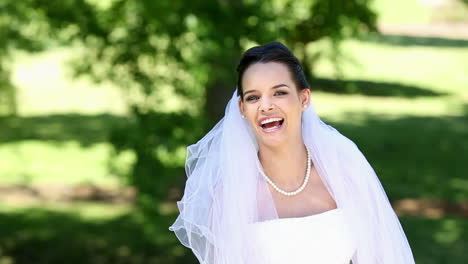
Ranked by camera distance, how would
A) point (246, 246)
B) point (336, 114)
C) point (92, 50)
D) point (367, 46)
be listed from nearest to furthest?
point (246, 246)
point (92, 50)
point (336, 114)
point (367, 46)

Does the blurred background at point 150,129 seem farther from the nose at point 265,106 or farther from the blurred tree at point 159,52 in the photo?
the nose at point 265,106

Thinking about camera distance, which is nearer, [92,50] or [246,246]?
[246,246]

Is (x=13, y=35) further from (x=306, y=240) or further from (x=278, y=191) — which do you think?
(x=306, y=240)

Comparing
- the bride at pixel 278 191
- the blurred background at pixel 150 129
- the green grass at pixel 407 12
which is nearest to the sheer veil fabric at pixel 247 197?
the bride at pixel 278 191

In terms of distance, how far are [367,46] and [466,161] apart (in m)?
30.5

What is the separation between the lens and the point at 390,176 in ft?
50.5

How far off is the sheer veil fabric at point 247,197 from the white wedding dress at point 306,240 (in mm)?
34

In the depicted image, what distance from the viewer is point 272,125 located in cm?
343

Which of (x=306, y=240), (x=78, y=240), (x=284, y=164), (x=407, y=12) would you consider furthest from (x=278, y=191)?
(x=407, y=12)

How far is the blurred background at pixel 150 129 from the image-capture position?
7184 millimetres

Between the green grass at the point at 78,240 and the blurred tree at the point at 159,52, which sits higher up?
the blurred tree at the point at 159,52

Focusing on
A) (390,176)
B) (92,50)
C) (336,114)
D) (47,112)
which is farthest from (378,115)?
(92,50)

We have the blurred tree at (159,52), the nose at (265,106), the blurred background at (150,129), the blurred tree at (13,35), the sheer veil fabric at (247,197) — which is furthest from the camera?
the blurred tree at (13,35)

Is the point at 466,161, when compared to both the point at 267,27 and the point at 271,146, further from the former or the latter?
the point at 271,146
